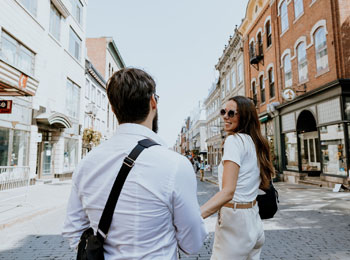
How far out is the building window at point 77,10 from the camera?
65.3 ft

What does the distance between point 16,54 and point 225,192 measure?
48.1ft

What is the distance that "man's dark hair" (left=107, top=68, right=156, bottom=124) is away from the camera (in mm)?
1329

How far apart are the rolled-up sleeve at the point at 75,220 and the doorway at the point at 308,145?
1578cm

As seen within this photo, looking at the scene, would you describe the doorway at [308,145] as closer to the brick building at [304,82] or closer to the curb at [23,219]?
the brick building at [304,82]

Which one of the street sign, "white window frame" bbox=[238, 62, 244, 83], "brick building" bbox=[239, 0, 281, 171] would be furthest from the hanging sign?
the street sign

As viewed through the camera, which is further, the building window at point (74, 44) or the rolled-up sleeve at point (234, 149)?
the building window at point (74, 44)

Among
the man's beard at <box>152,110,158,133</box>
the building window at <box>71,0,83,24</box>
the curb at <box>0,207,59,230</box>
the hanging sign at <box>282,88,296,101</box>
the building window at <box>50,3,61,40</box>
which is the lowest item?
the curb at <box>0,207,59,230</box>

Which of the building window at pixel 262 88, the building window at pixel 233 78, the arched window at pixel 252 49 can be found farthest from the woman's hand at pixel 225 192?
the building window at pixel 233 78

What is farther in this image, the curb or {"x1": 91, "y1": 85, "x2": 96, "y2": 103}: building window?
{"x1": 91, "y1": 85, "x2": 96, "y2": 103}: building window

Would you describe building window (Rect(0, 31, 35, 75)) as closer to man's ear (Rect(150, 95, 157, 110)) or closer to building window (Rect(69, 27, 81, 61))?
building window (Rect(69, 27, 81, 61))

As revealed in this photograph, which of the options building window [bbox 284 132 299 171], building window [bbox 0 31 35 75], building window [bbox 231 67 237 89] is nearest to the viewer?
building window [bbox 0 31 35 75]

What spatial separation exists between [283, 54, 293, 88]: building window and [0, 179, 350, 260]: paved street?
951 cm

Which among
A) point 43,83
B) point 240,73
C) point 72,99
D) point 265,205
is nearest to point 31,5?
point 43,83

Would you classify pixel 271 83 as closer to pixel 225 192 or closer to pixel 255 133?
pixel 255 133
